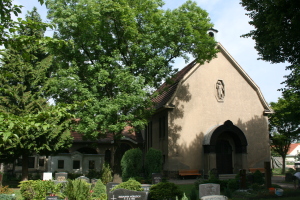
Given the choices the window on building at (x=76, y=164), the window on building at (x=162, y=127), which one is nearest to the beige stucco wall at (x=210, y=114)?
the window on building at (x=162, y=127)

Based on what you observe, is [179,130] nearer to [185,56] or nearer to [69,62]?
[185,56]

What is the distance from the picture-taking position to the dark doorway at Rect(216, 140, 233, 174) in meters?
27.0

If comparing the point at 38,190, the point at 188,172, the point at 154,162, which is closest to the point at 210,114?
the point at 188,172

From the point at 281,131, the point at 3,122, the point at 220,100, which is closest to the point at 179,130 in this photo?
the point at 220,100

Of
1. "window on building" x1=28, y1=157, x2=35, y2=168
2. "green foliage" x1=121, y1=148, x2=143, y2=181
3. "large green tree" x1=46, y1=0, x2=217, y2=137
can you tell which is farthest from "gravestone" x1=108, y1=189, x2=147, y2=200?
"window on building" x1=28, y1=157, x2=35, y2=168

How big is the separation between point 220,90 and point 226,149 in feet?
18.9

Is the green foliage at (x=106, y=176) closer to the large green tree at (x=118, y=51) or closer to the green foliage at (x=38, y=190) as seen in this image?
the large green tree at (x=118, y=51)

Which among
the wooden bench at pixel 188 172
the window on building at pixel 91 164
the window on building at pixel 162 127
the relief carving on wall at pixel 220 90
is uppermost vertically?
the relief carving on wall at pixel 220 90

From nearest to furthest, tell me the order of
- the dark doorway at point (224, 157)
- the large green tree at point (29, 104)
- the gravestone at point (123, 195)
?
1. the gravestone at point (123, 195)
2. the large green tree at point (29, 104)
3. the dark doorway at point (224, 157)

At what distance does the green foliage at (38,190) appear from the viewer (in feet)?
46.7

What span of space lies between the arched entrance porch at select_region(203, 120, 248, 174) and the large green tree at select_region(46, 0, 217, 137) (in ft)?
23.0

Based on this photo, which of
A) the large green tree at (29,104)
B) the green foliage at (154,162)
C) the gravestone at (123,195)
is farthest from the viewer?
the green foliage at (154,162)

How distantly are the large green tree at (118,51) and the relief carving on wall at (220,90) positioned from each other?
5.91 metres

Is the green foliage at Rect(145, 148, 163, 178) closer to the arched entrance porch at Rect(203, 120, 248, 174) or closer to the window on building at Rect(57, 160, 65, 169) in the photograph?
the arched entrance porch at Rect(203, 120, 248, 174)
